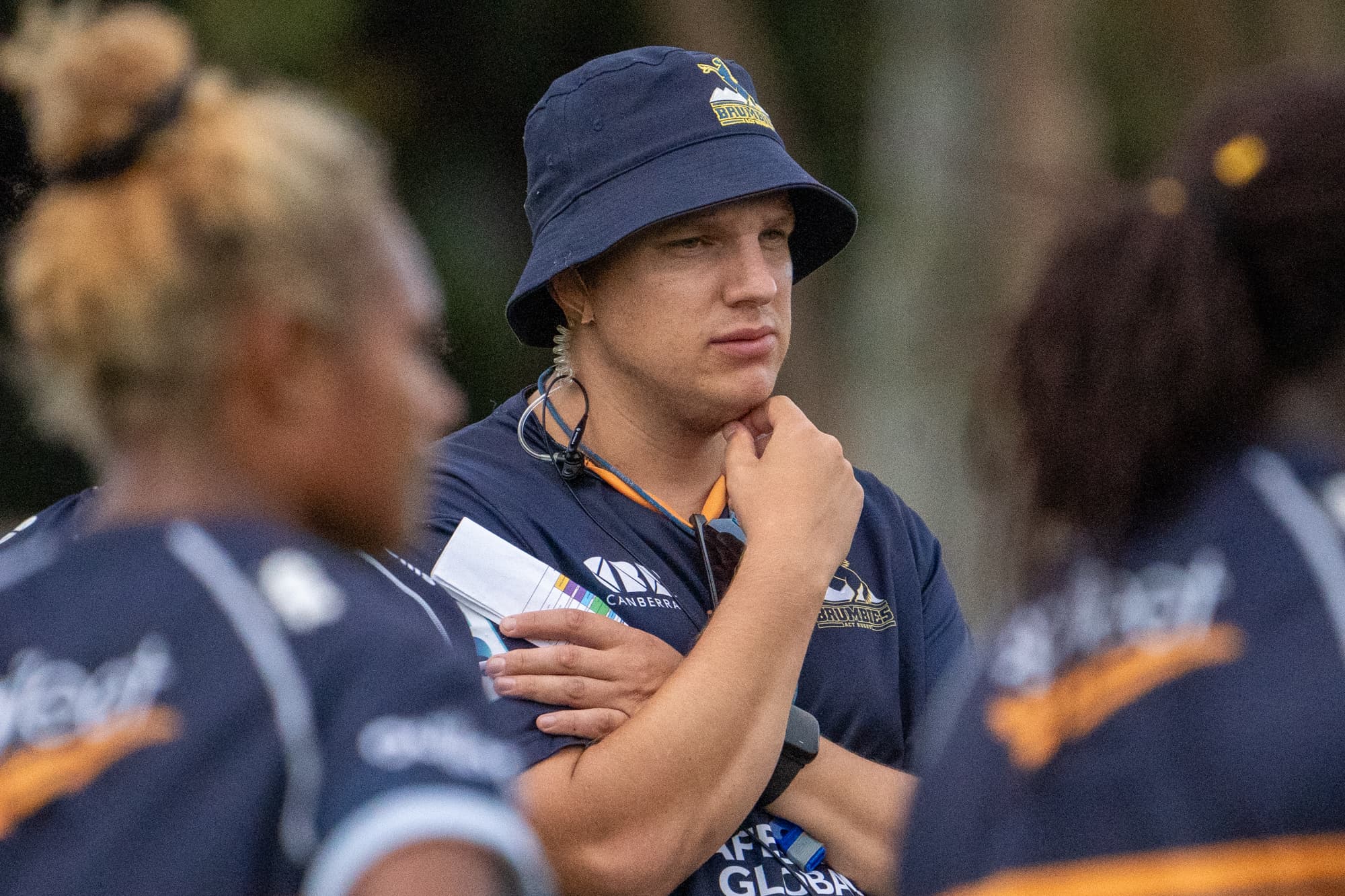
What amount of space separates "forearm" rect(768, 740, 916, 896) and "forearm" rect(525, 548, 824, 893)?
149 mm

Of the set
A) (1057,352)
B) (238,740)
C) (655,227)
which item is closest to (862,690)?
(655,227)

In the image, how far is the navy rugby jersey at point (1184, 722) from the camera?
1412mm

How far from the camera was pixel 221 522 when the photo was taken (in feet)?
4.99

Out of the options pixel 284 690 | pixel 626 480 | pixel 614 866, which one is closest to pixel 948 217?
pixel 626 480

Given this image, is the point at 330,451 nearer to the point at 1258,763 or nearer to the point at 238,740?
the point at 238,740

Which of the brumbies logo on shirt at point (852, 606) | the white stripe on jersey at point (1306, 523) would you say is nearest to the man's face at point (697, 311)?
the brumbies logo on shirt at point (852, 606)

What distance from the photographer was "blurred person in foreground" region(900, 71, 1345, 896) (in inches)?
56.5

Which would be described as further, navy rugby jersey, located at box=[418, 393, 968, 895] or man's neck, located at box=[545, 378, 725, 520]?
man's neck, located at box=[545, 378, 725, 520]

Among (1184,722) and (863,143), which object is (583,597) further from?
(863,143)

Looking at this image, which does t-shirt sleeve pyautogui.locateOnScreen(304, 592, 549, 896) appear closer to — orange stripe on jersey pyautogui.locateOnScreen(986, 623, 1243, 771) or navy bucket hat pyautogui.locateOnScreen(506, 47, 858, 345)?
orange stripe on jersey pyautogui.locateOnScreen(986, 623, 1243, 771)

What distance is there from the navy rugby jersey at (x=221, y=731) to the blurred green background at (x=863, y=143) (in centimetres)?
845

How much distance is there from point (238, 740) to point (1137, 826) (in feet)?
2.78

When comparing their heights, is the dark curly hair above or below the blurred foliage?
above

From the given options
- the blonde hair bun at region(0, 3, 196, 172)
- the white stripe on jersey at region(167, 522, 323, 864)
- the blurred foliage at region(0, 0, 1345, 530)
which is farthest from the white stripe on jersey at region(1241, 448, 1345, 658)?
the blurred foliage at region(0, 0, 1345, 530)
